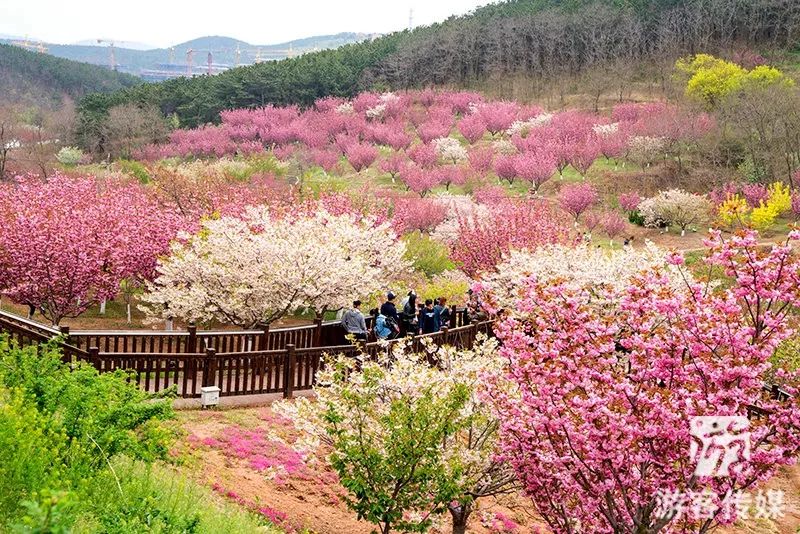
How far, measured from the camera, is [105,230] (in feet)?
80.7

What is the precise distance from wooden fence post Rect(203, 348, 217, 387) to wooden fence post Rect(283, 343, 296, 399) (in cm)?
138

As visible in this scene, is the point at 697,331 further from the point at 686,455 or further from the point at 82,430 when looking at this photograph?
the point at 82,430

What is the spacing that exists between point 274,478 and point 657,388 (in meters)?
5.89

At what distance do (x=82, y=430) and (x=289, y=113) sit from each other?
77.5 meters

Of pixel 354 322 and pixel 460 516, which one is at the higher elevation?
pixel 354 322

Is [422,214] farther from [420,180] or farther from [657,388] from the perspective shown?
[657,388]

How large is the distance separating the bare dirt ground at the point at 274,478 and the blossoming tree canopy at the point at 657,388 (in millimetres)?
3016

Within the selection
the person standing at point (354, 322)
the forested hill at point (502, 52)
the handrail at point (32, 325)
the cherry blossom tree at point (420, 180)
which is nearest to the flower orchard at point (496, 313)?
the person standing at point (354, 322)

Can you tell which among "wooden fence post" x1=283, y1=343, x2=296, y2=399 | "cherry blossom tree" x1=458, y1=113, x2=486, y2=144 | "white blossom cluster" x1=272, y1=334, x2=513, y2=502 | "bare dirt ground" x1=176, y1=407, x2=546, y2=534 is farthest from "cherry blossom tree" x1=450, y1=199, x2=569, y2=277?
"cherry blossom tree" x1=458, y1=113, x2=486, y2=144

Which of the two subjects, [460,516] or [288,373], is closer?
[460,516]

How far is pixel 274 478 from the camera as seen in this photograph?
1256cm

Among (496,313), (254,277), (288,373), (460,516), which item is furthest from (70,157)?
(460,516)

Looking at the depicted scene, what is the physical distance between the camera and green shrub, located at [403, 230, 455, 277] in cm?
3159

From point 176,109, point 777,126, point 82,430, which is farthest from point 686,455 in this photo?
point 176,109
